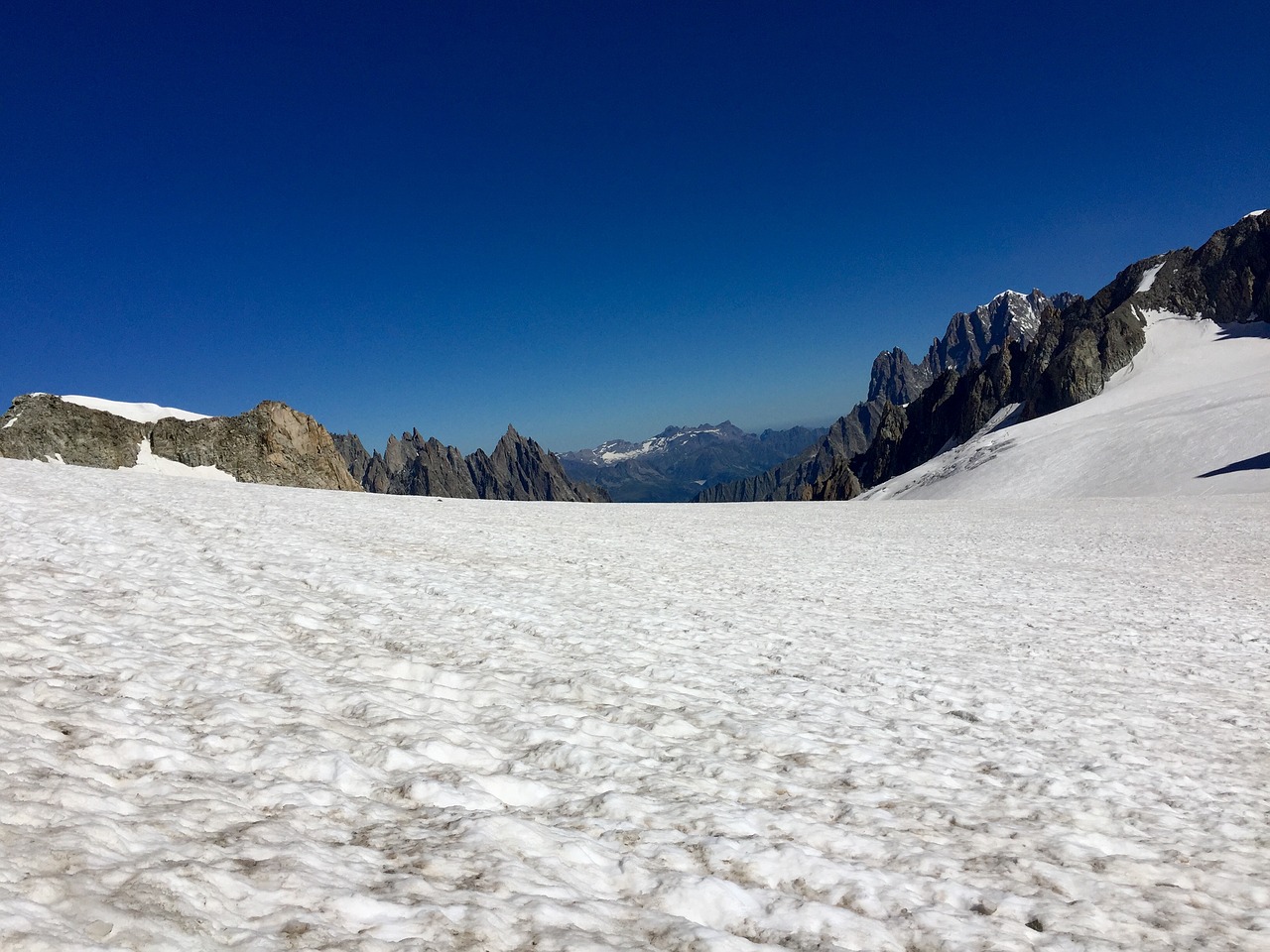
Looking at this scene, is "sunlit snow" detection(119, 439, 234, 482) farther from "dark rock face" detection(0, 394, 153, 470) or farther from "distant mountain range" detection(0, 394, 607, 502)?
"dark rock face" detection(0, 394, 153, 470)

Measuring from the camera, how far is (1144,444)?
A: 61625 millimetres

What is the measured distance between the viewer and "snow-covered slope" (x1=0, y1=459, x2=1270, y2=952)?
352 cm

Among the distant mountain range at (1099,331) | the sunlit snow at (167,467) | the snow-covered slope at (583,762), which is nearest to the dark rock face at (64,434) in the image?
the sunlit snow at (167,467)

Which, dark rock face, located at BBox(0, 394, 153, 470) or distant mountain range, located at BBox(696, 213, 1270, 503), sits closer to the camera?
dark rock face, located at BBox(0, 394, 153, 470)

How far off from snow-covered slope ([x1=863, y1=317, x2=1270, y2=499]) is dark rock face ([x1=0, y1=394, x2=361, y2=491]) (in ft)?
245

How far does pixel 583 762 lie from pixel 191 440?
8172cm

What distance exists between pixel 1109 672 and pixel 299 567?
13334 millimetres

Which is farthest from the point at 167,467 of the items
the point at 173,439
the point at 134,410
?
the point at 134,410

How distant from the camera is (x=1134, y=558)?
20.1 meters

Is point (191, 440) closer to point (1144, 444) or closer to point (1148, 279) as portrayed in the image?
point (1144, 444)

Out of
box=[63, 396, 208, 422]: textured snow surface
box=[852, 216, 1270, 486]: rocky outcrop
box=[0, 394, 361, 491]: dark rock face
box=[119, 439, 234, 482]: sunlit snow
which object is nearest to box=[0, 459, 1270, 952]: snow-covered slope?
box=[119, 439, 234, 482]: sunlit snow

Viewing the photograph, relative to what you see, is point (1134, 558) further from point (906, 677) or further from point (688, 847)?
point (688, 847)

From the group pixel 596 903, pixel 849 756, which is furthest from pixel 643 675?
pixel 596 903

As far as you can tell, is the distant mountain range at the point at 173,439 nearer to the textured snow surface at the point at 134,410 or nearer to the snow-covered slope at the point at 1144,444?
the textured snow surface at the point at 134,410
